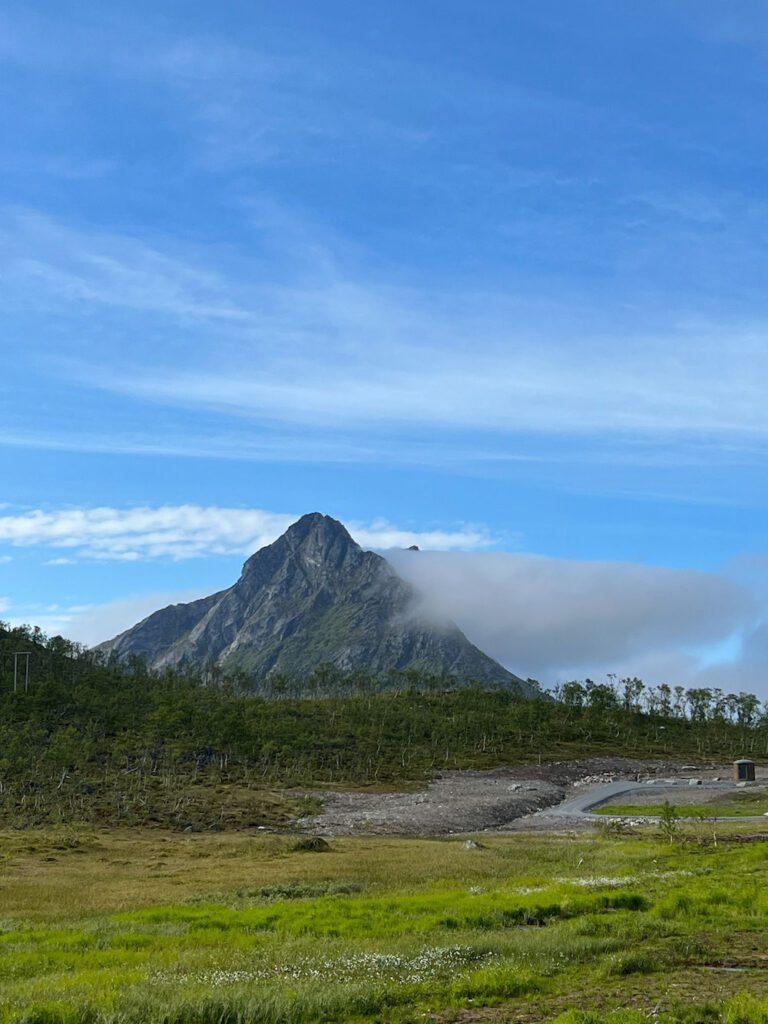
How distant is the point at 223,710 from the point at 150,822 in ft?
241

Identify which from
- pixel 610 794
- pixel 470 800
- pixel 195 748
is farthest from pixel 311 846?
pixel 195 748

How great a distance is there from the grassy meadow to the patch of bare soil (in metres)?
36.1

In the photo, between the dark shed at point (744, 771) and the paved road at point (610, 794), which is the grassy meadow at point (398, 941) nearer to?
the paved road at point (610, 794)

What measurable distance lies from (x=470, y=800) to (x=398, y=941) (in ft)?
283

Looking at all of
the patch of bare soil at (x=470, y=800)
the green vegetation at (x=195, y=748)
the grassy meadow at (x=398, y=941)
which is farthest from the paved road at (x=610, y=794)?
the grassy meadow at (x=398, y=941)

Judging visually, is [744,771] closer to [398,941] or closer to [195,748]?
[195,748]

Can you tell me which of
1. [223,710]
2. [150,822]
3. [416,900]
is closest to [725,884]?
[416,900]

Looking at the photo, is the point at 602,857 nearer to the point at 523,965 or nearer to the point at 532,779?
the point at 523,965

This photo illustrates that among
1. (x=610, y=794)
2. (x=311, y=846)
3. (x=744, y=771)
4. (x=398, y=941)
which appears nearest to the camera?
(x=398, y=941)

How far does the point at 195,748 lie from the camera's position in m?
136

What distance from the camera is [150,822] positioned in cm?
8788

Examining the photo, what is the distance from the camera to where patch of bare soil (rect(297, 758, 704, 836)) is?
87.9 meters

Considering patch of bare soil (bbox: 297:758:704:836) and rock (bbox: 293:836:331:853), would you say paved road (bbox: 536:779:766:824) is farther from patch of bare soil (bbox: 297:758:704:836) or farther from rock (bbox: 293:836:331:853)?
rock (bbox: 293:836:331:853)

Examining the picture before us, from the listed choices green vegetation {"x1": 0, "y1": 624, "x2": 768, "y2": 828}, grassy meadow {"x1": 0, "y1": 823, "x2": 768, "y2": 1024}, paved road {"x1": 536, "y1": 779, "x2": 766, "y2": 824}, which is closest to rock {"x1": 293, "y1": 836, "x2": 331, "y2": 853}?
grassy meadow {"x1": 0, "y1": 823, "x2": 768, "y2": 1024}
